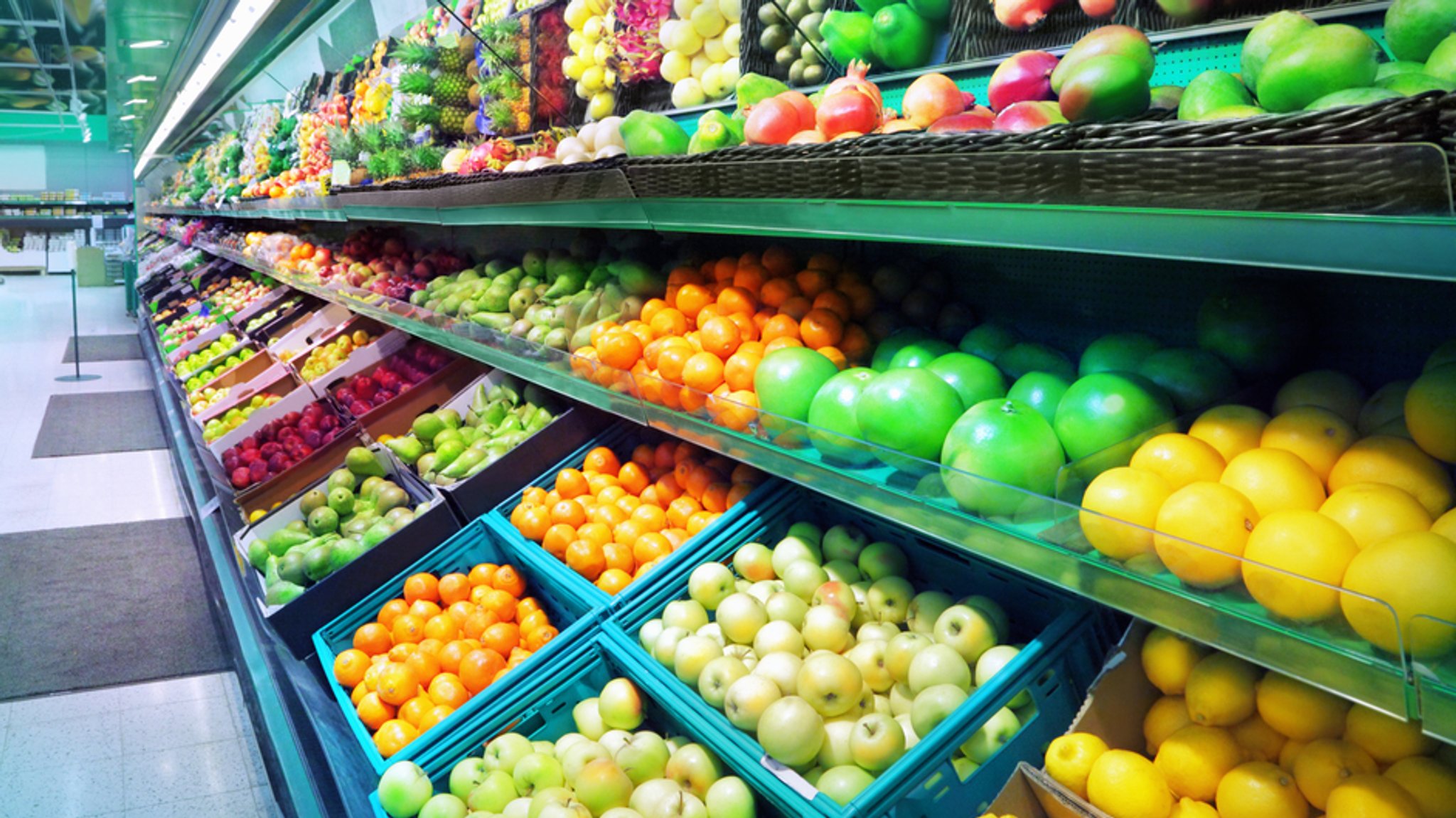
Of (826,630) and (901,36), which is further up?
(901,36)

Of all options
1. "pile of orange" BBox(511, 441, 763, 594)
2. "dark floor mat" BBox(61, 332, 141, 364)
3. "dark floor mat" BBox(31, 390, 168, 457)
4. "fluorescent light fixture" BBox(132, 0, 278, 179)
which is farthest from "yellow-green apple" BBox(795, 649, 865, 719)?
"dark floor mat" BBox(61, 332, 141, 364)

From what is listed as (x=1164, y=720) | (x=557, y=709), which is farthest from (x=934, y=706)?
(x=557, y=709)

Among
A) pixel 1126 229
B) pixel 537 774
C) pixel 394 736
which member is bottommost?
pixel 394 736

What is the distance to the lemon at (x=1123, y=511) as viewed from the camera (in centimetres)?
91

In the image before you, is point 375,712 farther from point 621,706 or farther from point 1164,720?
point 1164,720

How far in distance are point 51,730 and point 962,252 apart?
3.02 meters

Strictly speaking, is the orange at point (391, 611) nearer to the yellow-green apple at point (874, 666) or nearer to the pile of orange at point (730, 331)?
the pile of orange at point (730, 331)

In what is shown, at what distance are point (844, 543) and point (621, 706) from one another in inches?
20.0

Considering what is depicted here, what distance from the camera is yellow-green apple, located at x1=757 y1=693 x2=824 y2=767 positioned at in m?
1.33

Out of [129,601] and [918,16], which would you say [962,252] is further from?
[129,601]

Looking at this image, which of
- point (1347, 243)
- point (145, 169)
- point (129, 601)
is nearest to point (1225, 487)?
point (1347, 243)

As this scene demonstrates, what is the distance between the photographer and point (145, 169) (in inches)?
698

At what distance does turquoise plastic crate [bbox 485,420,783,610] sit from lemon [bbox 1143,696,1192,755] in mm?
907

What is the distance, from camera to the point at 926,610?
157 cm
